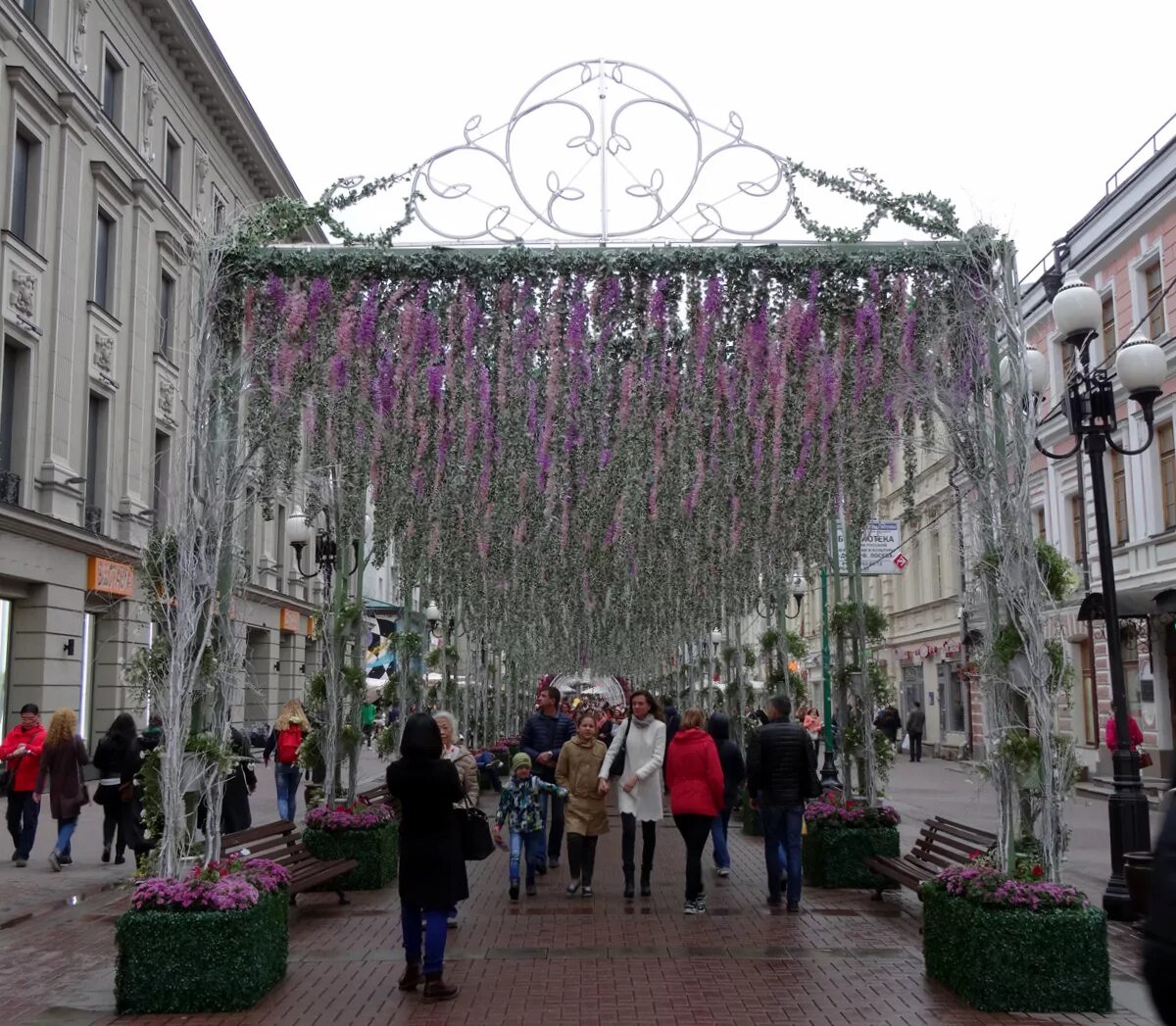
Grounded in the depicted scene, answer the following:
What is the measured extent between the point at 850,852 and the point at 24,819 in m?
9.49

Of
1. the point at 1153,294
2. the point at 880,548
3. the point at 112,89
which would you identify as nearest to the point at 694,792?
the point at 880,548

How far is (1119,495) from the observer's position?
2652cm

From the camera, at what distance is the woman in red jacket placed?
10.3m

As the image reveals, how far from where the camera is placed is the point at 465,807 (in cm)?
823

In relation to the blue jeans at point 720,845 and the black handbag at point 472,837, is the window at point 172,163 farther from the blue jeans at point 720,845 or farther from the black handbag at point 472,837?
the black handbag at point 472,837

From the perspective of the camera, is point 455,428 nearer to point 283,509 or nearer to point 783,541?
point 783,541

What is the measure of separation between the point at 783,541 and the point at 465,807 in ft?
31.3

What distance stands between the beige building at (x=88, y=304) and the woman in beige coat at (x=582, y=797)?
967cm

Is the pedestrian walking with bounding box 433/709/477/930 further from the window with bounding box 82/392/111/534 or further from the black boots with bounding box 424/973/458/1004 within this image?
the window with bounding box 82/392/111/534

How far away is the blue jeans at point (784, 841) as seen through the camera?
405 inches

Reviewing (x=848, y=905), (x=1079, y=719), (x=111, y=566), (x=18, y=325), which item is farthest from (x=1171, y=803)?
(x=1079, y=719)

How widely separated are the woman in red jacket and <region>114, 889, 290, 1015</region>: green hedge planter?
4.26 meters

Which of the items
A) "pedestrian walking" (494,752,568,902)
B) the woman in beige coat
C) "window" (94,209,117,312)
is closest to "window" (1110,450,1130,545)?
the woman in beige coat

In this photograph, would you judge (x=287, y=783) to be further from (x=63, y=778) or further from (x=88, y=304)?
(x=88, y=304)
